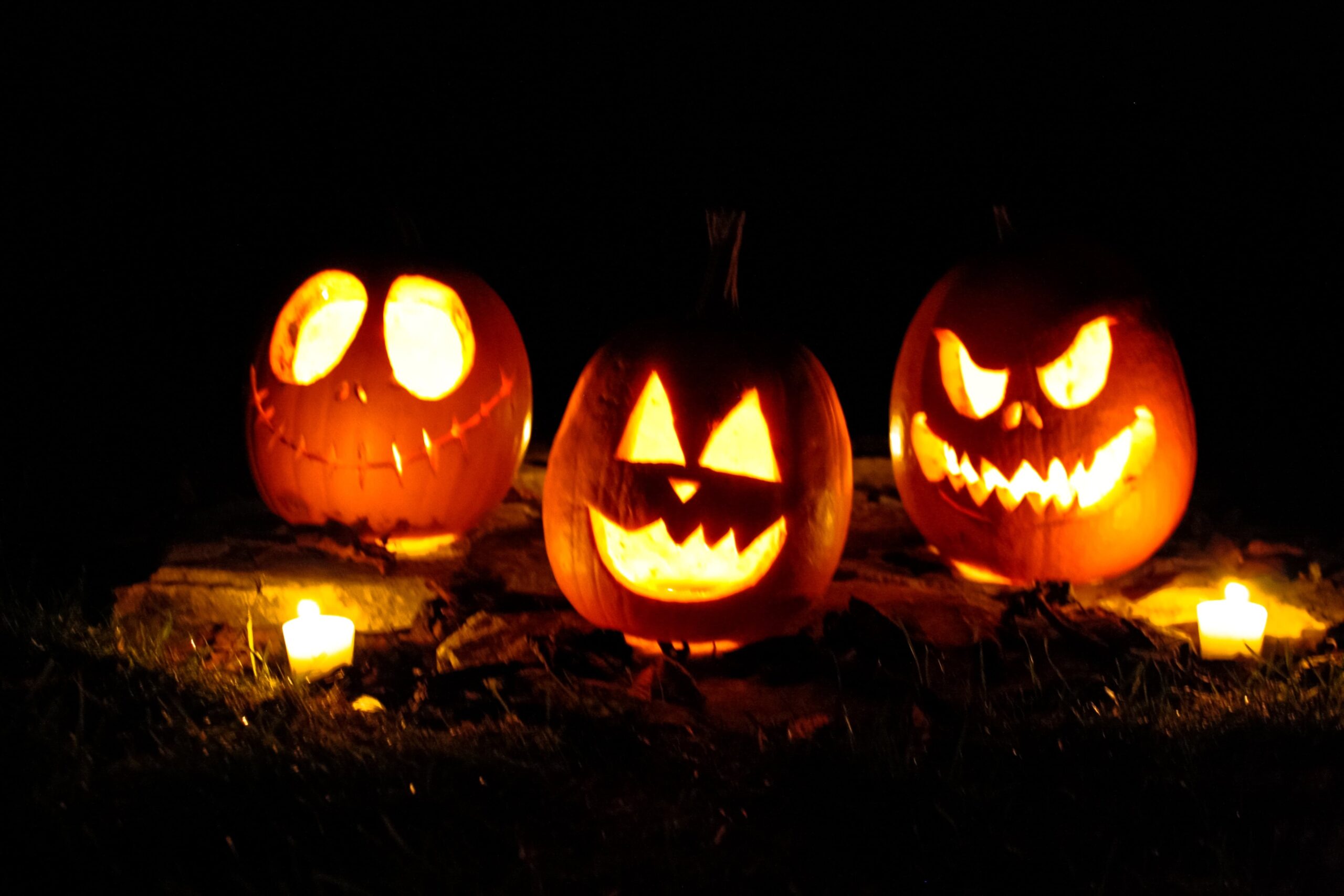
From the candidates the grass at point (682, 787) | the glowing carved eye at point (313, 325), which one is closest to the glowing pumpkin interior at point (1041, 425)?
the grass at point (682, 787)

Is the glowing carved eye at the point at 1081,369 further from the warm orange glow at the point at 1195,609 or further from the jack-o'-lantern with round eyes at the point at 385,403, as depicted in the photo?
the jack-o'-lantern with round eyes at the point at 385,403

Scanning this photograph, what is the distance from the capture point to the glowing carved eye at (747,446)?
10.6 feet

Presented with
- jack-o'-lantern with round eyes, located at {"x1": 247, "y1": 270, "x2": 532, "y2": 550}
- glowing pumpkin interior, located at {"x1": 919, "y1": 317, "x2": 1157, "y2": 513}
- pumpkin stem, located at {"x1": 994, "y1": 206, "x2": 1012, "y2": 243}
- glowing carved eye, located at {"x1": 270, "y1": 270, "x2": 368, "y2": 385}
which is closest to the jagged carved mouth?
glowing pumpkin interior, located at {"x1": 919, "y1": 317, "x2": 1157, "y2": 513}

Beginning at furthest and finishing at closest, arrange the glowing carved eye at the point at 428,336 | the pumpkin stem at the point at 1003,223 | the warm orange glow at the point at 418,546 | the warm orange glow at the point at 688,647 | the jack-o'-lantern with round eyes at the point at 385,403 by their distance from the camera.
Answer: the warm orange glow at the point at 418,546 → the glowing carved eye at the point at 428,336 → the jack-o'-lantern with round eyes at the point at 385,403 → the pumpkin stem at the point at 1003,223 → the warm orange glow at the point at 688,647

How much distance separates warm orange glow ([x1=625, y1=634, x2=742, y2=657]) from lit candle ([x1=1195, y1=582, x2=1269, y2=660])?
1320mm

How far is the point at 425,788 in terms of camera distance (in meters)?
2.49

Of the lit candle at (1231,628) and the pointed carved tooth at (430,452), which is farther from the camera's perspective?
the pointed carved tooth at (430,452)

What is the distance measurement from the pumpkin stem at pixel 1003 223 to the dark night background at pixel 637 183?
207 cm

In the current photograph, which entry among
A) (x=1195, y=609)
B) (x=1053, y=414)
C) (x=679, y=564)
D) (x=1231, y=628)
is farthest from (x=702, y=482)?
(x=1195, y=609)

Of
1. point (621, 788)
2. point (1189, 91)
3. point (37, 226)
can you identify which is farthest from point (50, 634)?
point (1189, 91)

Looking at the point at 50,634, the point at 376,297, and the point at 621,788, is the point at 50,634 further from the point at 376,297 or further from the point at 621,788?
the point at 621,788

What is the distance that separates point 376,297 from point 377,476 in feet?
2.12

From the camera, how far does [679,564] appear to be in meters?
3.30

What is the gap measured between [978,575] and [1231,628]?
101cm
